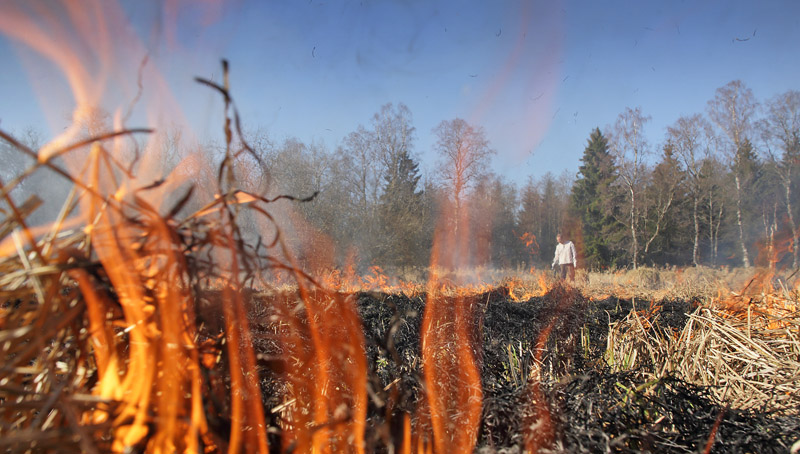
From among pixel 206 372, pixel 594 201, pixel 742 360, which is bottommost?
pixel 742 360

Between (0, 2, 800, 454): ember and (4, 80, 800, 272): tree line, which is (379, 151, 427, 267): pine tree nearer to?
(4, 80, 800, 272): tree line

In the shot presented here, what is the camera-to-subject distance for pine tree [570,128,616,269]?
34188 millimetres

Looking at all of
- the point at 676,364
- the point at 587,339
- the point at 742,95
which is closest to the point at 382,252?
the point at 587,339

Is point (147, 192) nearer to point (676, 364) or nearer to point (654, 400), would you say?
point (654, 400)

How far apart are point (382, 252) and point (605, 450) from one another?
19858mm

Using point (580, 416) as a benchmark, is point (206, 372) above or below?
above

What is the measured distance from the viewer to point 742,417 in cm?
105

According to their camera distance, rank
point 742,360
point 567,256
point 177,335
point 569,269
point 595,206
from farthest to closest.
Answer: point 595,206
point 569,269
point 567,256
point 742,360
point 177,335

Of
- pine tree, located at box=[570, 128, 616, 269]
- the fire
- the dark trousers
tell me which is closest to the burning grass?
the fire

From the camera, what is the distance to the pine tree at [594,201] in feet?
112

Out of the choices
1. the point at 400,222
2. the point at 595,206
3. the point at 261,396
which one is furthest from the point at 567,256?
the point at 595,206

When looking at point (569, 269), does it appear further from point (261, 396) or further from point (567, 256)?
point (261, 396)

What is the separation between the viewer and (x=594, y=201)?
123 ft

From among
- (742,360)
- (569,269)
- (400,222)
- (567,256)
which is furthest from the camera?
(400,222)
